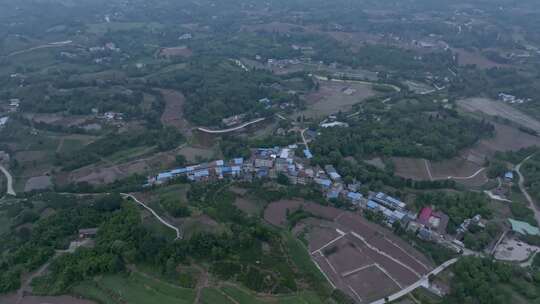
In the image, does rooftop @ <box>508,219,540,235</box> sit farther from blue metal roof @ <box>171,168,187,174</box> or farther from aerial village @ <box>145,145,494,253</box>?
blue metal roof @ <box>171,168,187,174</box>

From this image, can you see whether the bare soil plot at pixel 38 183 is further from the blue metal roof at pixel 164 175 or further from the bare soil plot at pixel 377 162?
the bare soil plot at pixel 377 162

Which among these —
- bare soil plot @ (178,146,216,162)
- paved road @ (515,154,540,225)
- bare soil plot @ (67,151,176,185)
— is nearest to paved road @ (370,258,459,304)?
paved road @ (515,154,540,225)

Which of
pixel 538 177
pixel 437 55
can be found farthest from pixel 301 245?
pixel 437 55

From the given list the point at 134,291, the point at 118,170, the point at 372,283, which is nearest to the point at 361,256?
the point at 372,283

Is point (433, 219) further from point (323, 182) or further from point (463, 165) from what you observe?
point (463, 165)

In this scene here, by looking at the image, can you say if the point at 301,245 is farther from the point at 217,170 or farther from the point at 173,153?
the point at 173,153
